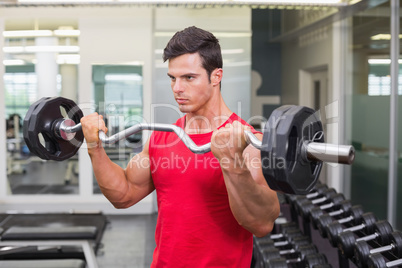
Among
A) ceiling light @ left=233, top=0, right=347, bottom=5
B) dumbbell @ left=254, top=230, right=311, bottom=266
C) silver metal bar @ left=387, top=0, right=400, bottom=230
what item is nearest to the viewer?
dumbbell @ left=254, top=230, right=311, bottom=266

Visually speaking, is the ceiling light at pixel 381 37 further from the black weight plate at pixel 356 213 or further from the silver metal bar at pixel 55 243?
the silver metal bar at pixel 55 243

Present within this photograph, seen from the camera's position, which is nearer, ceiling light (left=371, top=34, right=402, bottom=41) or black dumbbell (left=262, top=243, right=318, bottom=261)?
black dumbbell (left=262, top=243, right=318, bottom=261)

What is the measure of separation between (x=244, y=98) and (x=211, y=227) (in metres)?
3.49

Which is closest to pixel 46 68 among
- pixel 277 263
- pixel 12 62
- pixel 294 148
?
pixel 12 62

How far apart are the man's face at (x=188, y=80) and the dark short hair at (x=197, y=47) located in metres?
0.01

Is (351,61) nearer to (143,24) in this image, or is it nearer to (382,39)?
(382,39)

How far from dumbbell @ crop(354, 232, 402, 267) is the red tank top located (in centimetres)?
120

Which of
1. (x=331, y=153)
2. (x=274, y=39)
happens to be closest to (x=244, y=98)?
(x=274, y=39)

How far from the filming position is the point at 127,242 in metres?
3.57

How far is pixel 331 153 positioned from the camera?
77 centimetres

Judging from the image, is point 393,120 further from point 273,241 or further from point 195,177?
point 195,177

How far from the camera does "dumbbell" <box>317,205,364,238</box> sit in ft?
8.70

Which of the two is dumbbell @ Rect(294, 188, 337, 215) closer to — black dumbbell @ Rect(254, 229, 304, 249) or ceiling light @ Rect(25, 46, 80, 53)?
black dumbbell @ Rect(254, 229, 304, 249)

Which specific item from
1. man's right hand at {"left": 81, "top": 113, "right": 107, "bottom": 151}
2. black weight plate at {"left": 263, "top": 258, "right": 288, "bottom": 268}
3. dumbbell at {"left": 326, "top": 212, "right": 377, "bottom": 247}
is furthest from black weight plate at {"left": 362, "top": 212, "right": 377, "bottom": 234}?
man's right hand at {"left": 81, "top": 113, "right": 107, "bottom": 151}
